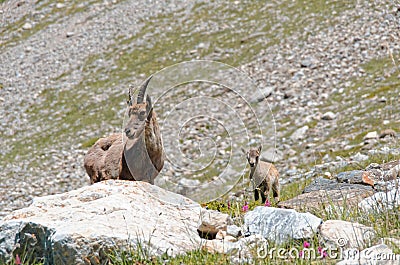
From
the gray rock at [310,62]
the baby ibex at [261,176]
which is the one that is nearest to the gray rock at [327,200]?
the baby ibex at [261,176]

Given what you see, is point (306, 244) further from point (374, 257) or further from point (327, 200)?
point (327, 200)

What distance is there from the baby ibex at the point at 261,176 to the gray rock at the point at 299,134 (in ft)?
39.0

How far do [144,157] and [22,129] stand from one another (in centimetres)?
2293

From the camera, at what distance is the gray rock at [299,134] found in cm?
2423

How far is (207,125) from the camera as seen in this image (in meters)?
27.2

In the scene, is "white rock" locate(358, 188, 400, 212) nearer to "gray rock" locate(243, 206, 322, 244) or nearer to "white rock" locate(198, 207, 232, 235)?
"gray rock" locate(243, 206, 322, 244)

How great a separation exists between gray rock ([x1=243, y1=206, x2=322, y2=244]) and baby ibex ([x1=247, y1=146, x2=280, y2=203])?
4.26 metres

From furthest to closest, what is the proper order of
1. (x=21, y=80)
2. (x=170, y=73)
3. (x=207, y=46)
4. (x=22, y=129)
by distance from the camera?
1. (x=21, y=80)
2. (x=207, y=46)
3. (x=22, y=129)
4. (x=170, y=73)

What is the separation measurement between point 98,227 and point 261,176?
18.9 ft

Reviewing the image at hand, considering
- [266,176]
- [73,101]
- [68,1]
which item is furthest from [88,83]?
[266,176]

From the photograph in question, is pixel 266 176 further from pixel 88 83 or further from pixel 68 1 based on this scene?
pixel 68 1

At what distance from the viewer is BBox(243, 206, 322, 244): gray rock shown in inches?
271

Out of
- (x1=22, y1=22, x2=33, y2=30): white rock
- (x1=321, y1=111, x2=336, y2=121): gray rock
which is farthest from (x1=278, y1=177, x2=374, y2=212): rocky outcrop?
(x1=22, y1=22, x2=33, y2=30): white rock

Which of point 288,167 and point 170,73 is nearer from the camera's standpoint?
point 170,73
